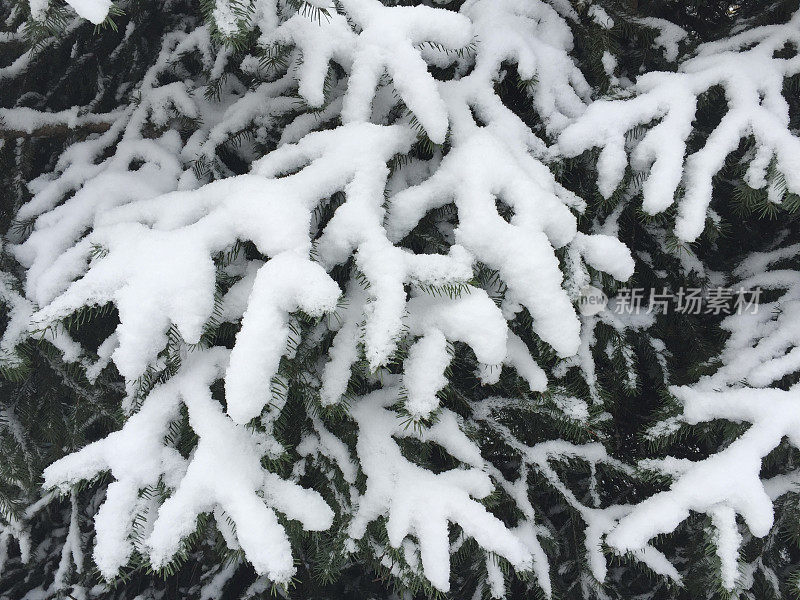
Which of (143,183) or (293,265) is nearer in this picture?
(293,265)

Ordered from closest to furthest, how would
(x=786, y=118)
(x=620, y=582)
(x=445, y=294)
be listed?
(x=445, y=294)
(x=786, y=118)
(x=620, y=582)

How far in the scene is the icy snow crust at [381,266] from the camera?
1.33 meters

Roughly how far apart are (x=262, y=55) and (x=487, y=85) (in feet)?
2.46

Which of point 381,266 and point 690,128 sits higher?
point 690,128

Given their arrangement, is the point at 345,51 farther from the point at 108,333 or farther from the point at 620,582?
the point at 620,582

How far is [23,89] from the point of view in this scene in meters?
2.43

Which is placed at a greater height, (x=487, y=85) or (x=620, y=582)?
(x=487, y=85)

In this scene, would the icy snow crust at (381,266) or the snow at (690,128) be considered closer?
the icy snow crust at (381,266)

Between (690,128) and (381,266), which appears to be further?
(690,128)

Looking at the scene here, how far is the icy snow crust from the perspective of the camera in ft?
4.35

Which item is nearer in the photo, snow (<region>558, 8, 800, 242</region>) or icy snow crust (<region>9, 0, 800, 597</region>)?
icy snow crust (<region>9, 0, 800, 597</region>)

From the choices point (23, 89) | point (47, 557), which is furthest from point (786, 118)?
point (47, 557)

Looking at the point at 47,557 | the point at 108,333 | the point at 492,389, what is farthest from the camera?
the point at 47,557

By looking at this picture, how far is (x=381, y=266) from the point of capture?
1.37 metres
